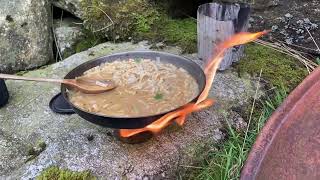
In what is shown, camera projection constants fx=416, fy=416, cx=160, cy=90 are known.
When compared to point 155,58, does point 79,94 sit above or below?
below

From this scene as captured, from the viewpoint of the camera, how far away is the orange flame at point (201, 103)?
2.23 m

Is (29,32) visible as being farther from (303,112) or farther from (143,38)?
(303,112)

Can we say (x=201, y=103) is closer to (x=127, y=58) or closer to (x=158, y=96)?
(x=158, y=96)

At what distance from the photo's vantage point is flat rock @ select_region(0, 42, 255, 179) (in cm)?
248

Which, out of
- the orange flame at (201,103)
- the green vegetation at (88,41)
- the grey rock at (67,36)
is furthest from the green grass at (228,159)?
the grey rock at (67,36)

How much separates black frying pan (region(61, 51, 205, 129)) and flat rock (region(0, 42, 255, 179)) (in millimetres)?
359

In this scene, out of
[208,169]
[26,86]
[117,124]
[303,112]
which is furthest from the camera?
[26,86]

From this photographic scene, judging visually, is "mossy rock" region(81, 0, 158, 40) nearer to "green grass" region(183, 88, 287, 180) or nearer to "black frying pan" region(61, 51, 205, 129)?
"black frying pan" region(61, 51, 205, 129)

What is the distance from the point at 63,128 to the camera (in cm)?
276

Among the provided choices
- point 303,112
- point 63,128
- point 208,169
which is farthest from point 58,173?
point 303,112

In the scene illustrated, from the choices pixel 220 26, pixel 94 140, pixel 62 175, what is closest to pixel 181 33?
pixel 220 26

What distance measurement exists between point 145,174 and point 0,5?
2092 mm

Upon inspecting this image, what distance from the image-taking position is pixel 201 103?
2.61 m

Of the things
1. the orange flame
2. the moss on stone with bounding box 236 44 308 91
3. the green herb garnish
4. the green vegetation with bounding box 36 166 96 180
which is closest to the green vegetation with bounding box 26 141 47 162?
the green vegetation with bounding box 36 166 96 180
